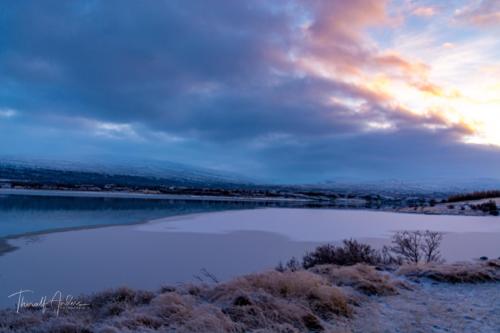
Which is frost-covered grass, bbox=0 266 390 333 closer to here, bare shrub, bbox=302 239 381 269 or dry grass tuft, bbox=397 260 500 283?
dry grass tuft, bbox=397 260 500 283

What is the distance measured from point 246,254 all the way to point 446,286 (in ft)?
19.3

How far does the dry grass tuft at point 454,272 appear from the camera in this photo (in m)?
8.14

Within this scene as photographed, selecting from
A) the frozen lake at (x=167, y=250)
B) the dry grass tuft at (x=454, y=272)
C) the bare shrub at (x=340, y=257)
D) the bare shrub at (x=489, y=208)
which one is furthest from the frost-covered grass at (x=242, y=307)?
the bare shrub at (x=489, y=208)

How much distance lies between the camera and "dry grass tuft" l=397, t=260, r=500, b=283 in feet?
26.7

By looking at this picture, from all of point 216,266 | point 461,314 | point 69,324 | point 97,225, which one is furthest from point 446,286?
point 97,225

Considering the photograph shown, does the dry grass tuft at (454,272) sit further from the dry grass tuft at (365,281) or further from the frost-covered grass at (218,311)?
the frost-covered grass at (218,311)

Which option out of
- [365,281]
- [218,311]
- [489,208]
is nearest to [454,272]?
[365,281]

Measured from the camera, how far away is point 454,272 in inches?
324

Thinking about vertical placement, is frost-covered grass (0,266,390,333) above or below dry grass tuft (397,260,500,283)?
below

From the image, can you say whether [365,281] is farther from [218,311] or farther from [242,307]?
[218,311]

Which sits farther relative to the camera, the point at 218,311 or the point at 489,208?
the point at 489,208

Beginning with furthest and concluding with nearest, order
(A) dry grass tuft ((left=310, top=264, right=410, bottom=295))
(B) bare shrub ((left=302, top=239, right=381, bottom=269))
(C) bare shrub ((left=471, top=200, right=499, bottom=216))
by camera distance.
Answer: (C) bare shrub ((left=471, top=200, right=499, bottom=216))
(B) bare shrub ((left=302, top=239, right=381, bottom=269))
(A) dry grass tuft ((left=310, top=264, right=410, bottom=295))

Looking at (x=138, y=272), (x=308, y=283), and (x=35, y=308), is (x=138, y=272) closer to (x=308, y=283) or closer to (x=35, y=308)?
(x=35, y=308)

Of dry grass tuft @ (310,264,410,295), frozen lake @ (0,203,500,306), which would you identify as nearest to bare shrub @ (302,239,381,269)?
frozen lake @ (0,203,500,306)
